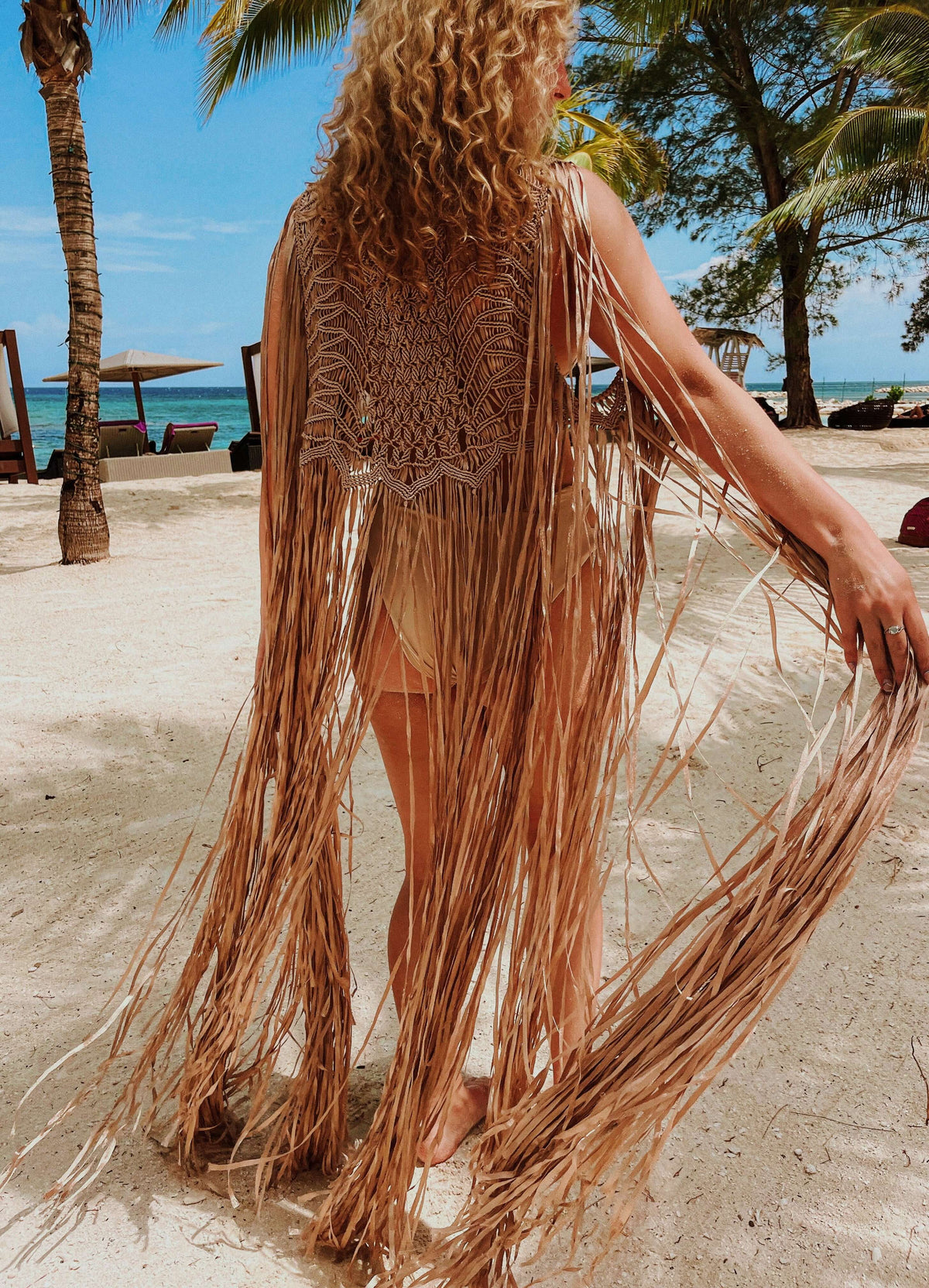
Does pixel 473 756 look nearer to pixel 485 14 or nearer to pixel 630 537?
pixel 630 537

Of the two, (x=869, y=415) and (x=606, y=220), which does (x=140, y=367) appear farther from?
(x=606, y=220)

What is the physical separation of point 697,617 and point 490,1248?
2.75 metres

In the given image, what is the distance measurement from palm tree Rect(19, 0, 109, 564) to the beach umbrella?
27.0 feet

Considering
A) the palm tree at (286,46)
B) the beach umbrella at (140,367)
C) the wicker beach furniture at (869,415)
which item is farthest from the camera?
the beach umbrella at (140,367)

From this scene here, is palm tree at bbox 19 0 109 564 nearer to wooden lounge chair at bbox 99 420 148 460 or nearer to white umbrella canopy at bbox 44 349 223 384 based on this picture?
wooden lounge chair at bbox 99 420 148 460

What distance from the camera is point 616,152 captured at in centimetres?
1004

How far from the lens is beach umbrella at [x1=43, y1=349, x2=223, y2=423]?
13.2 meters

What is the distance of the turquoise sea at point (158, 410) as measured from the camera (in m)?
32.3

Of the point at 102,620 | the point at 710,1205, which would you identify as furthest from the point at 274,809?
the point at 102,620

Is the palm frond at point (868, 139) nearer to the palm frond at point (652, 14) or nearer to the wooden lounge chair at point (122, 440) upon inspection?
the palm frond at point (652, 14)

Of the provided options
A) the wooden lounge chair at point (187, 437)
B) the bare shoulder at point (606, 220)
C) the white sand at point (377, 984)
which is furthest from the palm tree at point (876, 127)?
the bare shoulder at point (606, 220)

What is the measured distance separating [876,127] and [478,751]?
440 inches

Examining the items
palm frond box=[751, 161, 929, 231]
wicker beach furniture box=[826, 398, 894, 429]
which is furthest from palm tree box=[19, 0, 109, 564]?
wicker beach furniture box=[826, 398, 894, 429]

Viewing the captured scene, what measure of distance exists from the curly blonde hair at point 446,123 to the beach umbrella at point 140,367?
1291 centimetres
